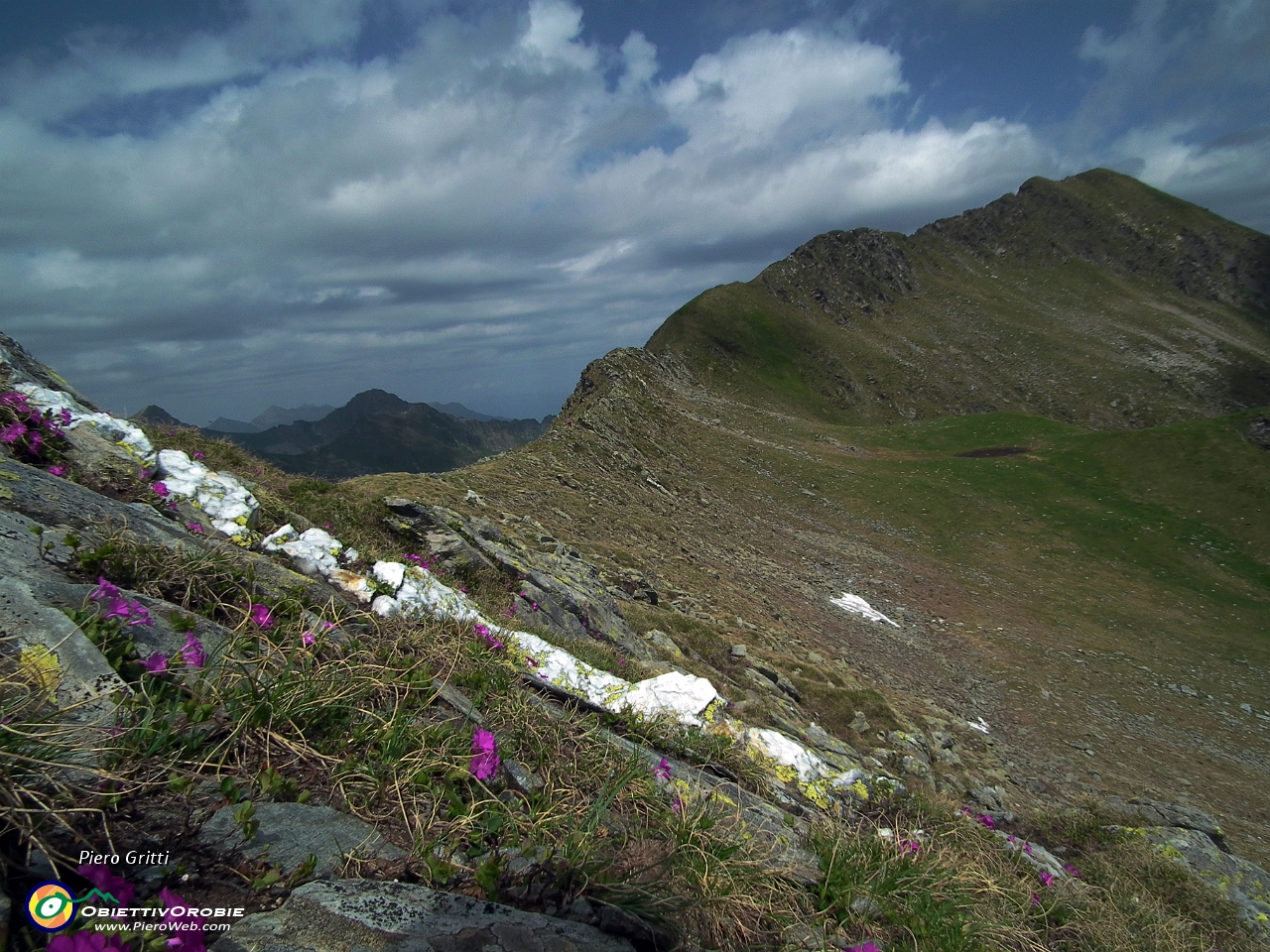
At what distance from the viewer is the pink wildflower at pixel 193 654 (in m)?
3.48

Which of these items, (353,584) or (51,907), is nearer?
(51,907)

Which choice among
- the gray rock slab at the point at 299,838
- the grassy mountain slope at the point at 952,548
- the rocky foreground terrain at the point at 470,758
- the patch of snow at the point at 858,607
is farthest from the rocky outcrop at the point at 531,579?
the patch of snow at the point at 858,607

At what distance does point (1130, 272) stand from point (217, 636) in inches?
6868

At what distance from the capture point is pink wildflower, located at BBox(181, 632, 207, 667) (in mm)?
3477

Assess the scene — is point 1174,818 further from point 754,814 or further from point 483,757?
point 483,757

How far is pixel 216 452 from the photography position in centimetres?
966

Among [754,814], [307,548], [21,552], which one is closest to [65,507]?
[21,552]

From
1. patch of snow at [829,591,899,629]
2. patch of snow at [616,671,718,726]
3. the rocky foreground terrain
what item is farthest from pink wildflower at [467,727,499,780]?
patch of snow at [829,591,899,629]

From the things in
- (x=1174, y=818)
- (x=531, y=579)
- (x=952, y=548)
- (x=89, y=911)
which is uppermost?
(x=89, y=911)

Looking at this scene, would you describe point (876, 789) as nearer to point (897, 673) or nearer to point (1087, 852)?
point (1087, 852)

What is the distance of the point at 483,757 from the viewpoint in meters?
3.67

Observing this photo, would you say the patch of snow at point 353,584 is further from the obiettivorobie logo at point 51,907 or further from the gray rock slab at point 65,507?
the obiettivorobie logo at point 51,907

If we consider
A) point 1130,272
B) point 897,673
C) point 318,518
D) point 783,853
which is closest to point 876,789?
point 783,853

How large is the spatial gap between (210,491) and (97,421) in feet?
5.72
